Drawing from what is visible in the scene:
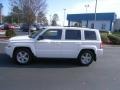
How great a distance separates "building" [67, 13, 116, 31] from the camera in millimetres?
63594

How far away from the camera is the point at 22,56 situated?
34.8 ft

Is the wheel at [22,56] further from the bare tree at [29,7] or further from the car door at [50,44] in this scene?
the bare tree at [29,7]

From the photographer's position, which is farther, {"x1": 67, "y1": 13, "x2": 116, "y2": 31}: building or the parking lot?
{"x1": 67, "y1": 13, "x2": 116, "y2": 31}: building

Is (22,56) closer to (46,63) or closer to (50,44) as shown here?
(46,63)

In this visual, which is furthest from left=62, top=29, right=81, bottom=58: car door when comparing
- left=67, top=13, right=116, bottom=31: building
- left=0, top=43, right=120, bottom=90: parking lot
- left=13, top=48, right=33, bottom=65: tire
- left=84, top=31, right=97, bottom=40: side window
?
left=67, top=13, right=116, bottom=31: building

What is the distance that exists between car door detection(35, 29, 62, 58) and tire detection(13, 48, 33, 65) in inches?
16.1

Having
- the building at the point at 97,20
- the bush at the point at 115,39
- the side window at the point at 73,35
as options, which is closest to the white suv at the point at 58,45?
the side window at the point at 73,35

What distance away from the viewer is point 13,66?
10141 mm

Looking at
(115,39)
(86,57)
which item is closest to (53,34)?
(86,57)

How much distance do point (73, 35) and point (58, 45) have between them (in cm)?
84

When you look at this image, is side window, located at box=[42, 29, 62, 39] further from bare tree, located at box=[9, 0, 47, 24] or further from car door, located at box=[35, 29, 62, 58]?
bare tree, located at box=[9, 0, 47, 24]

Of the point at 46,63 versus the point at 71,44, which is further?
the point at 46,63

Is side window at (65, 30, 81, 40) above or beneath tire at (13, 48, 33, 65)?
above

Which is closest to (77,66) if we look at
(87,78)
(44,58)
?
(44,58)
